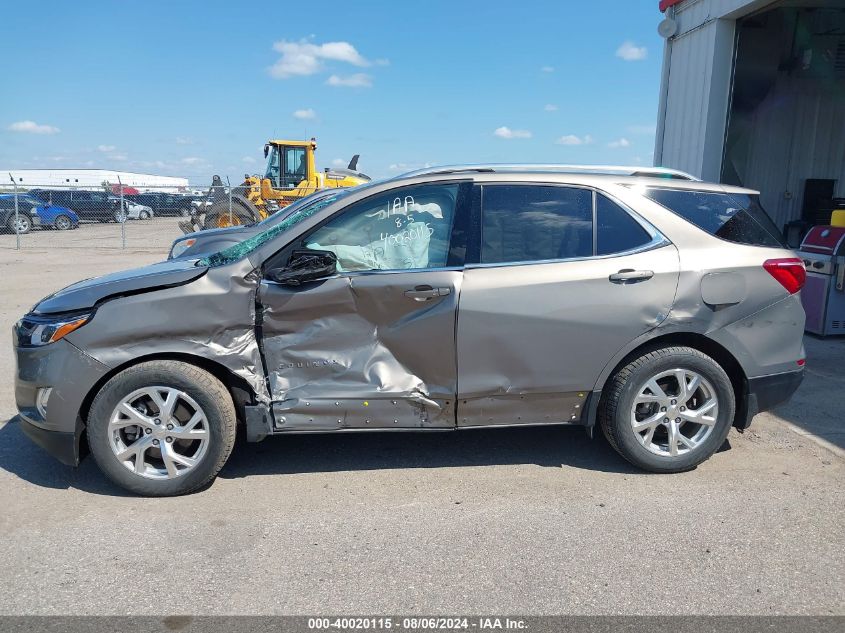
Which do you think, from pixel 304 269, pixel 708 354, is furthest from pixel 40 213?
pixel 708 354

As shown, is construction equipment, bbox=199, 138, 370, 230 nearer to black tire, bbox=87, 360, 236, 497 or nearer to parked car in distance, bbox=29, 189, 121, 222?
parked car in distance, bbox=29, 189, 121, 222

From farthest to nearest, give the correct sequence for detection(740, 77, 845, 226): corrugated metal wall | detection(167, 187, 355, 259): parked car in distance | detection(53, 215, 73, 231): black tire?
1. detection(53, 215, 73, 231): black tire
2. detection(740, 77, 845, 226): corrugated metal wall
3. detection(167, 187, 355, 259): parked car in distance

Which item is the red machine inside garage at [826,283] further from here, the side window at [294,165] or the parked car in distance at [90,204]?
the parked car in distance at [90,204]

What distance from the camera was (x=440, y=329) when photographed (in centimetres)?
378

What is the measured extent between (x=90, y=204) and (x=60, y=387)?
29.1 m

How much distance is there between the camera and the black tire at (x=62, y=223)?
2670 centimetres

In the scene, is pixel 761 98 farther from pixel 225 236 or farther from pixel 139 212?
pixel 139 212

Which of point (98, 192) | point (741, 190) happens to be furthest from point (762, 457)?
point (98, 192)

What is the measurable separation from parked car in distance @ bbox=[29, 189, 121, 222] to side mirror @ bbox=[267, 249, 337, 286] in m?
28.2

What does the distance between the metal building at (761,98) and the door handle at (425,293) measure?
25.4 feet

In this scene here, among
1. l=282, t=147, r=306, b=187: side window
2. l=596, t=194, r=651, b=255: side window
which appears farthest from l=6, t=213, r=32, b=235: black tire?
l=596, t=194, r=651, b=255: side window

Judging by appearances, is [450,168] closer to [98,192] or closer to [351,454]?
[351,454]

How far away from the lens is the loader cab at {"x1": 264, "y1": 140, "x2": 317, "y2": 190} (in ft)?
74.4

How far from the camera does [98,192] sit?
28.4 meters
